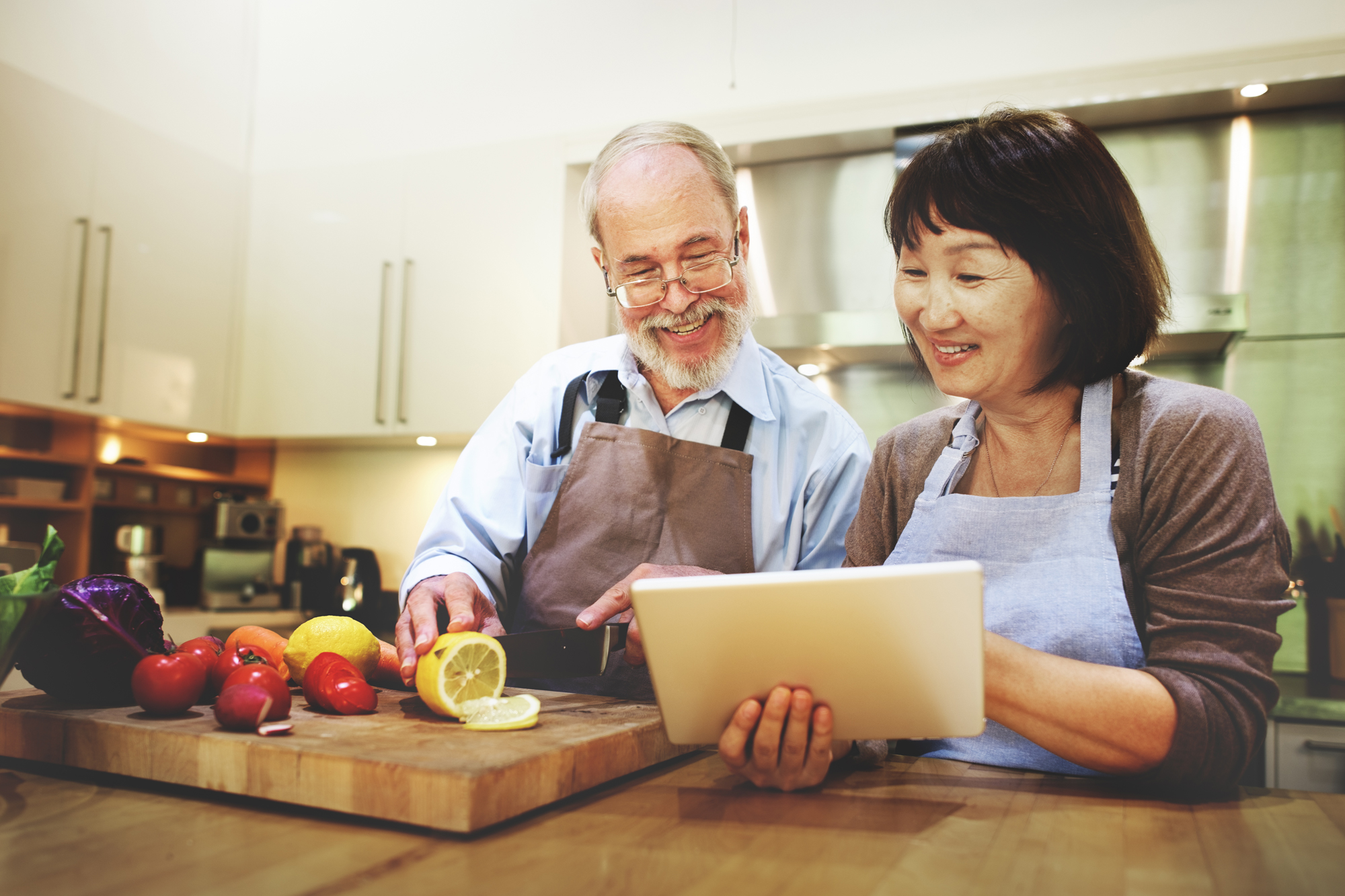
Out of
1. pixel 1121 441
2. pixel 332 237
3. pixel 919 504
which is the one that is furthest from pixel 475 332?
pixel 1121 441

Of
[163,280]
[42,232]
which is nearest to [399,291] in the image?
[163,280]

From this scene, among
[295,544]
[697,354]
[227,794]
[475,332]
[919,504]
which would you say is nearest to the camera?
[227,794]

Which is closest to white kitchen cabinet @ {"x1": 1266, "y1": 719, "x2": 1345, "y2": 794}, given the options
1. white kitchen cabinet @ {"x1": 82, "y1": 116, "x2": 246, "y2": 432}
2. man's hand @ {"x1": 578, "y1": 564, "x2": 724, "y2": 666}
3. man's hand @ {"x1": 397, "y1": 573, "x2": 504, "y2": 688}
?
man's hand @ {"x1": 578, "y1": 564, "x2": 724, "y2": 666}

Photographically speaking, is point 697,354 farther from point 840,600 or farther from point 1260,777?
point 1260,777

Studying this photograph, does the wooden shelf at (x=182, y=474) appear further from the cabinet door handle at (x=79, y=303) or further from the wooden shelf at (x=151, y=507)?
the cabinet door handle at (x=79, y=303)

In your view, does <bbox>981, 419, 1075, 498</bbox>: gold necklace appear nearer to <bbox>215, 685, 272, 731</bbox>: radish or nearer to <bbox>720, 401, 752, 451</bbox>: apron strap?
<bbox>720, 401, 752, 451</bbox>: apron strap

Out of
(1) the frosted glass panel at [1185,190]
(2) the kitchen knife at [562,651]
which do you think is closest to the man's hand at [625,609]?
(2) the kitchen knife at [562,651]

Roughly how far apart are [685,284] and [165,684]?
92 cm

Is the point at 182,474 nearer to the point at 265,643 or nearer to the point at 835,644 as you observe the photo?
the point at 265,643

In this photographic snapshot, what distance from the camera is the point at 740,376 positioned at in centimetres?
157

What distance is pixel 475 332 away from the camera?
118 inches

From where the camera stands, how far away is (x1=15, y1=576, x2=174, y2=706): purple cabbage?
3.12ft

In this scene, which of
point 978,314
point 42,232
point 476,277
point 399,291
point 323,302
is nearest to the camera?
point 978,314

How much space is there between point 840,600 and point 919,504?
0.45m
